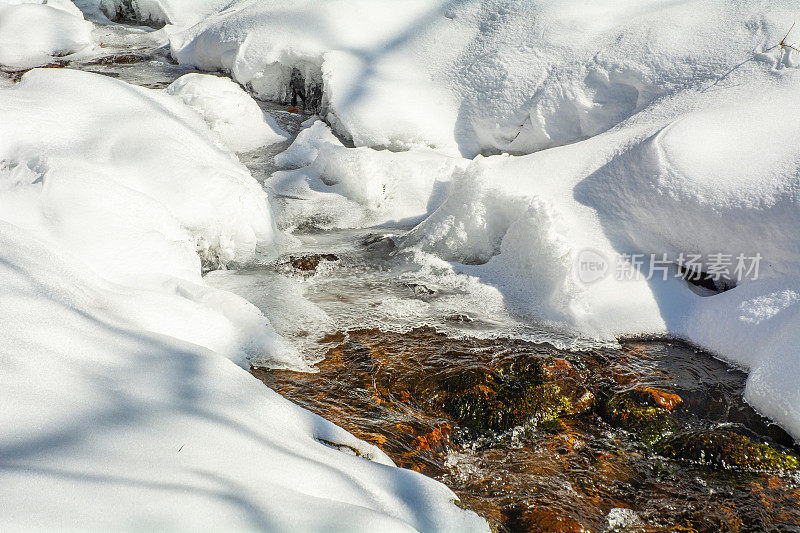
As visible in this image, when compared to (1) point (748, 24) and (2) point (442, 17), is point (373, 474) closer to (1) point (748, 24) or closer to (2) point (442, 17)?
(1) point (748, 24)

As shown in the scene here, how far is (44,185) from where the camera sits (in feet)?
8.82

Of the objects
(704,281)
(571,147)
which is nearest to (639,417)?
(704,281)

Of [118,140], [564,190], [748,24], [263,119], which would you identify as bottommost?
[263,119]

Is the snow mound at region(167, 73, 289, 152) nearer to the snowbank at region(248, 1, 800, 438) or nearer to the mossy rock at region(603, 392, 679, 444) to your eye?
the snowbank at region(248, 1, 800, 438)

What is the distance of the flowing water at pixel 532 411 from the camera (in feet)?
6.17

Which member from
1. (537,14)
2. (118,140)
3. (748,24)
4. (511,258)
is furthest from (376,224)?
(748,24)

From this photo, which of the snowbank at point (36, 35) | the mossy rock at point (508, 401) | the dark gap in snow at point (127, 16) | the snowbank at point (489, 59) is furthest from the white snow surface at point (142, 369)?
the dark gap in snow at point (127, 16)

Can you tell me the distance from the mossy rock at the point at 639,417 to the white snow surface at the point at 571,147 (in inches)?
17.0

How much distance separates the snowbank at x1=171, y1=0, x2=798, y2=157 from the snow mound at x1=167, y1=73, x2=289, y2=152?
1.77ft

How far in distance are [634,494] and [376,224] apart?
276 centimetres

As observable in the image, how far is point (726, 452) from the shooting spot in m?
2.10

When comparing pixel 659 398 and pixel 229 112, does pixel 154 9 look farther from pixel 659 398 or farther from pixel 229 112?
pixel 659 398

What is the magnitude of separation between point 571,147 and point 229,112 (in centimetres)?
335

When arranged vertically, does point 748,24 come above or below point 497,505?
above
